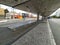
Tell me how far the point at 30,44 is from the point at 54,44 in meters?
1.24

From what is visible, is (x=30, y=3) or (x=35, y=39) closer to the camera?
(x=35, y=39)

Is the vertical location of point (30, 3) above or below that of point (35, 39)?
above

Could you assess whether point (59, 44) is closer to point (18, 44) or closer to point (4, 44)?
point (18, 44)

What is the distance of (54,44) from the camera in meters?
9.20

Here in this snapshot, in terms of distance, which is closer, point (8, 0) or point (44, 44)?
point (44, 44)

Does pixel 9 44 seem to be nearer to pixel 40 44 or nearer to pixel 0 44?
pixel 0 44

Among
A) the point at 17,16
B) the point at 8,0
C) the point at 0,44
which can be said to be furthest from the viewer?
the point at 17,16

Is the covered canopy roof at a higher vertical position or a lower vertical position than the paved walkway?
higher

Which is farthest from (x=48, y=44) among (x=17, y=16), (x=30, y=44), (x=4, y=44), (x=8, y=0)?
(x=17, y=16)

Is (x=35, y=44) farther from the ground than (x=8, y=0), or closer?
closer

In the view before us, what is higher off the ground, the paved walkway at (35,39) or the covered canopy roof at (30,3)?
the covered canopy roof at (30,3)

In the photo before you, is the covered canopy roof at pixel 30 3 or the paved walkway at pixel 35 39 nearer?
the paved walkway at pixel 35 39

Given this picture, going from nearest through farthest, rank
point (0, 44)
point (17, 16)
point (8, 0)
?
1. point (0, 44)
2. point (8, 0)
3. point (17, 16)

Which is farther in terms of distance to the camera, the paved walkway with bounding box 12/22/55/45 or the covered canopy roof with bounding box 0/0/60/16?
the covered canopy roof with bounding box 0/0/60/16
